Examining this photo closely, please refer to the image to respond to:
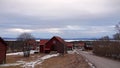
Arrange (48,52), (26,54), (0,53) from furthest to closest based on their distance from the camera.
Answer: (48,52) < (26,54) < (0,53)

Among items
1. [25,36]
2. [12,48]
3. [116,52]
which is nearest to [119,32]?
[116,52]

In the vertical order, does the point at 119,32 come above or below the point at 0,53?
above

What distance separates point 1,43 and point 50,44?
58.4 meters

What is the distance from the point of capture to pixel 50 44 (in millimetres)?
109500

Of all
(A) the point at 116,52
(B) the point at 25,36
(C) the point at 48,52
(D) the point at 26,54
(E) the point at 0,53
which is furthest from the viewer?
(B) the point at 25,36

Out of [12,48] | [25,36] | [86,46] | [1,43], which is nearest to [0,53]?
[1,43]

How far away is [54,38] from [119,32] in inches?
2097

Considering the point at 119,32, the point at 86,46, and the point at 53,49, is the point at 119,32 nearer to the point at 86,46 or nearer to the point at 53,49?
the point at 53,49

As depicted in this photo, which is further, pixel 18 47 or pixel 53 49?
pixel 18 47

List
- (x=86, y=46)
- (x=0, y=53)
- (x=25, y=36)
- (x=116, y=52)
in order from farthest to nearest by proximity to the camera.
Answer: (x=86, y=46) < (x=25, y=36) < (x=116, y=52) < (x=0, y=53)

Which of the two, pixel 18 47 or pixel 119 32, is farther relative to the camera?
pixel 18 47

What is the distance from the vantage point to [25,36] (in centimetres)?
12888

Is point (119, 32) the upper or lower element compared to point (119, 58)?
upper

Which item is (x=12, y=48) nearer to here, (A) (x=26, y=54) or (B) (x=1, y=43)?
(A) (x=26, y=54)
